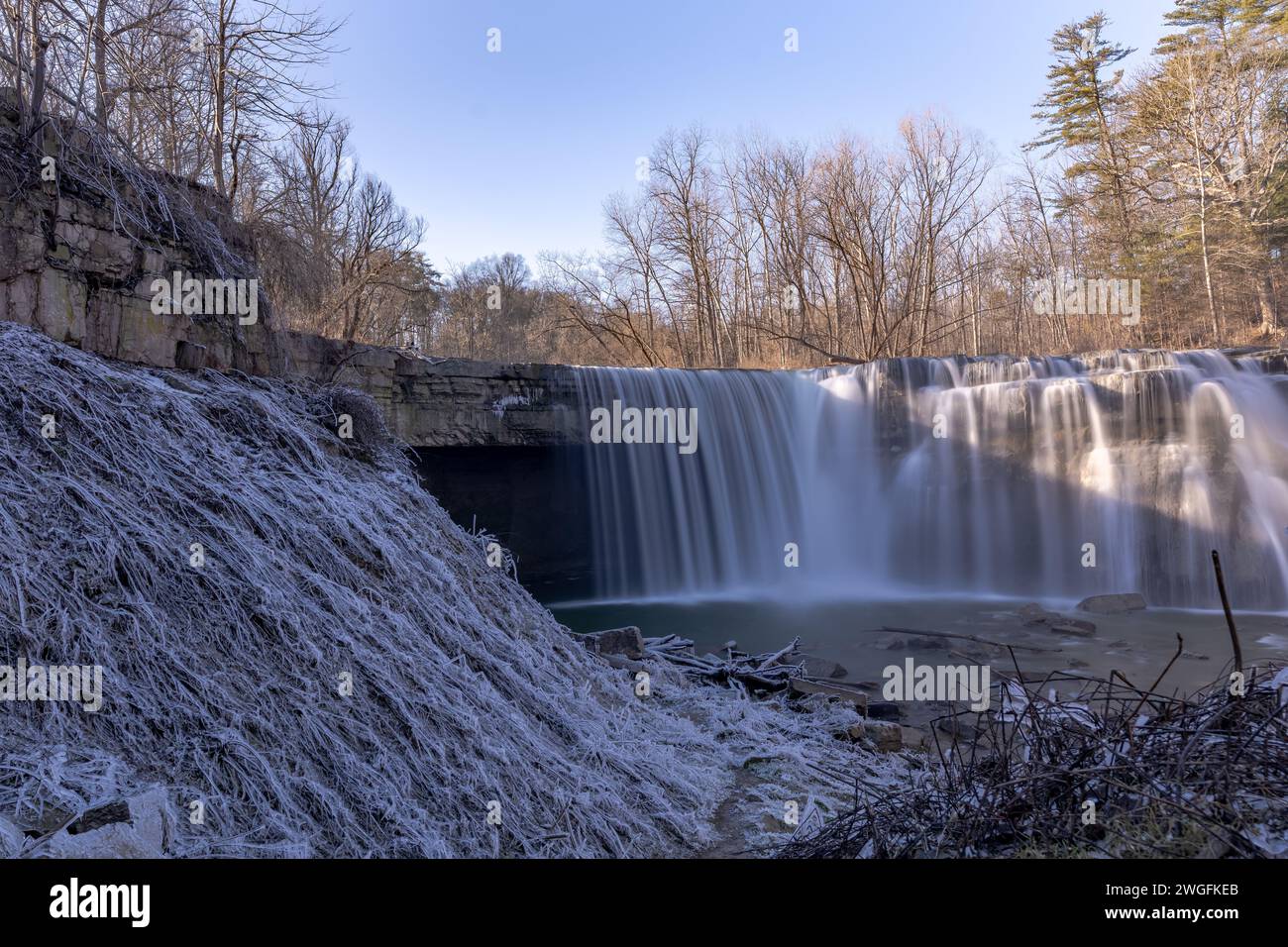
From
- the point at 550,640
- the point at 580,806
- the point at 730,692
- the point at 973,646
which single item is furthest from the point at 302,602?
the point at 973,646

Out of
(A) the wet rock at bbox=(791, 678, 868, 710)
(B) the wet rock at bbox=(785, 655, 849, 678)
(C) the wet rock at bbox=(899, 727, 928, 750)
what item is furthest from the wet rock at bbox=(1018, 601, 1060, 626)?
(C) the wet rock at bbox=(899, 727, 928, 750)

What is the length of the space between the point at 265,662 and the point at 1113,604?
12876 millimetres

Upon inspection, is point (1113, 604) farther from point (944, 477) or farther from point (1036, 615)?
point (944, 477)

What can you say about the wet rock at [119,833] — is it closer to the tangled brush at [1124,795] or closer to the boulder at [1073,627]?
the tangled brush at [1124,795]

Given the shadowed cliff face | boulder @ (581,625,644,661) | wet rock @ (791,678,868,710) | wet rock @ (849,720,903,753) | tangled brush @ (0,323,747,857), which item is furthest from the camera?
the shadowed cliff face

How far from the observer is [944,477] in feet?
51.3

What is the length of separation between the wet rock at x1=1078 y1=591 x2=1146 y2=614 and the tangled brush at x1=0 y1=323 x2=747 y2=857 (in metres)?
9.82

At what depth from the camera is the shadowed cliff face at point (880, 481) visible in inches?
541

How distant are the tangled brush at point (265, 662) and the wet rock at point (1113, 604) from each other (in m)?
9.82

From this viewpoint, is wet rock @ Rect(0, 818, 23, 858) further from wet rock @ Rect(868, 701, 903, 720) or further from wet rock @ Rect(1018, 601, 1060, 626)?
wet rock @ Rect(1018, 601, 1060, 626)

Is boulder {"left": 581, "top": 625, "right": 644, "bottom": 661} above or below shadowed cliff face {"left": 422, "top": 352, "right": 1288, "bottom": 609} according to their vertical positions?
below

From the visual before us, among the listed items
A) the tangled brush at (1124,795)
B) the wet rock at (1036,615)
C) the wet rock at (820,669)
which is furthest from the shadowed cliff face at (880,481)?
the tangled brush at (1124,795)

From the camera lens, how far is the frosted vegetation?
114 inches

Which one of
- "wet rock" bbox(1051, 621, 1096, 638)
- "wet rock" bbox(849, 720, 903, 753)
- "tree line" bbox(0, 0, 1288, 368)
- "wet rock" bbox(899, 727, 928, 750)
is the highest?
"tree line" bbox(0, 0, 1288, 368)
